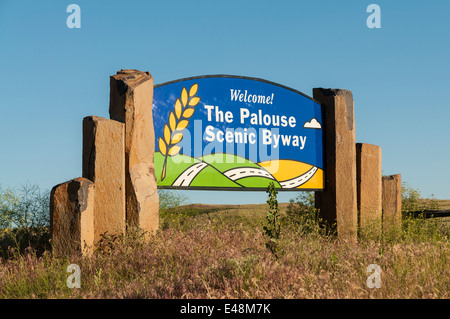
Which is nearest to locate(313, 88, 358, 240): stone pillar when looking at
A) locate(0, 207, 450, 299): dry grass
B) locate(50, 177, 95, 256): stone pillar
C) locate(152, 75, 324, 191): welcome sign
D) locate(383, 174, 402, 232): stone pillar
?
locate(152, 75, 324, 191): welcome sign

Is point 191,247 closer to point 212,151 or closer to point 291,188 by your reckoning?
point 212,151

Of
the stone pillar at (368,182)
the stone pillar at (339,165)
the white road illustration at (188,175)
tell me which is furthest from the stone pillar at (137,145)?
the stone pillar at (368,182)

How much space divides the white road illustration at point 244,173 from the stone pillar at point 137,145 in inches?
61.8

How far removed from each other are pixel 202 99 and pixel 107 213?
2.70 m

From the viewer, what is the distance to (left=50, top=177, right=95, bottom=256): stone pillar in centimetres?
635

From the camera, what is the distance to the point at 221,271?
15.7ft

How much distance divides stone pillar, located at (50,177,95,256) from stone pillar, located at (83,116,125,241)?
282mm

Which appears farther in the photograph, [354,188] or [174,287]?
[354,188]

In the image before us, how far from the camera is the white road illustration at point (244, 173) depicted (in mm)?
8312

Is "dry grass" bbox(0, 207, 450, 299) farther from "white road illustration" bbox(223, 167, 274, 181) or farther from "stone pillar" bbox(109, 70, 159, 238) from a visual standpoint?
"white road illustration" bbox(223, 167, 274, 181)

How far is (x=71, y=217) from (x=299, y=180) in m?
4.47

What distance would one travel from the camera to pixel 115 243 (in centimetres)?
666
